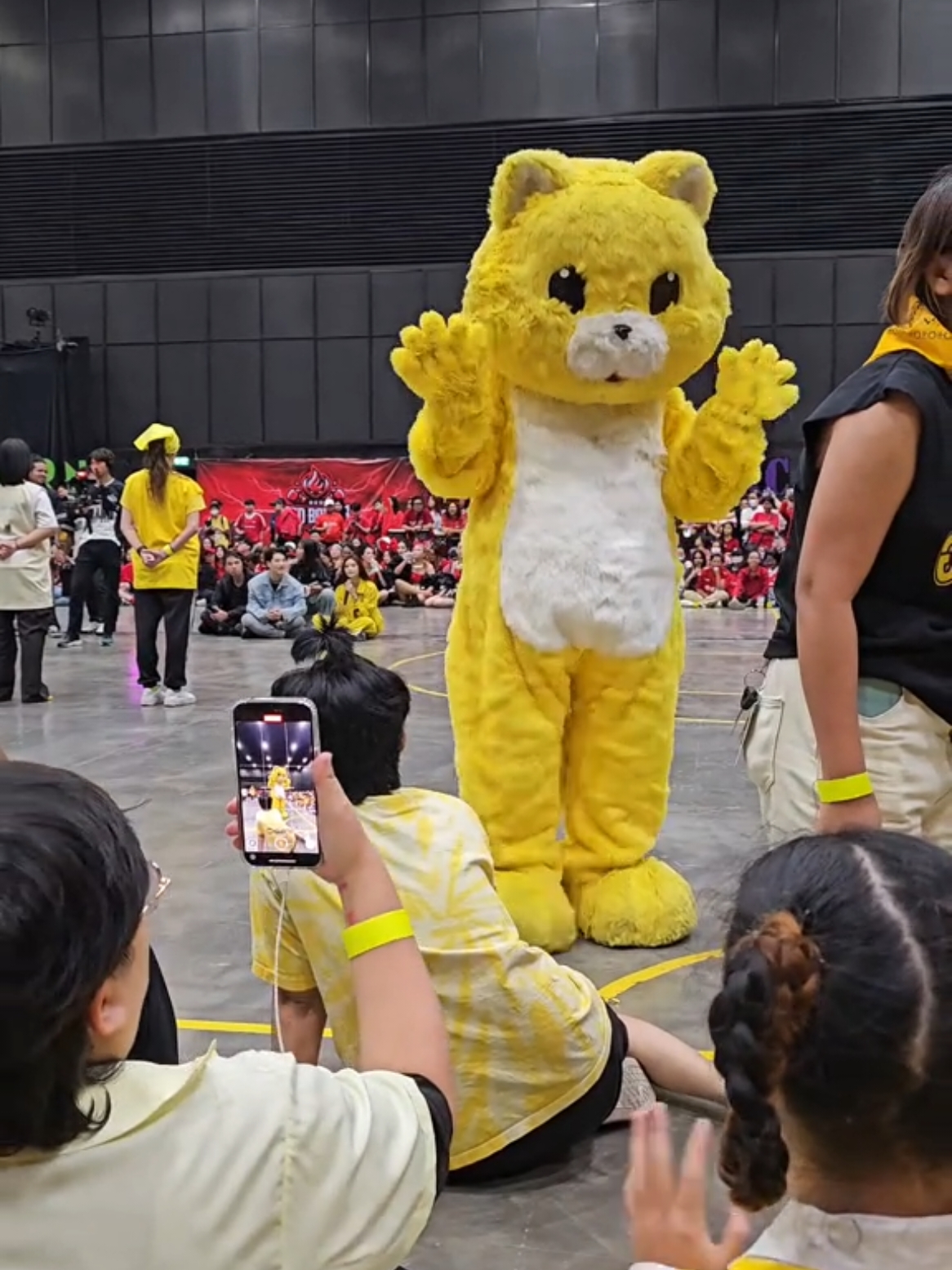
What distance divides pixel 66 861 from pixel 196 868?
361cm

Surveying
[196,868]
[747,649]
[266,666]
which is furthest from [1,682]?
[747,649]

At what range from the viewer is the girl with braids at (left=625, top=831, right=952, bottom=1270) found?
1.04m

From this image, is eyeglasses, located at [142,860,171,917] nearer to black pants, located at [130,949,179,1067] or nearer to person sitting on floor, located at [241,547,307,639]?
black pants, located at [130,949,179,1067]

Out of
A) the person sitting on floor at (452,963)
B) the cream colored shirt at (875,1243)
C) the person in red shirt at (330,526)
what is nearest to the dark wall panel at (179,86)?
the person in red shirt at (330,526)

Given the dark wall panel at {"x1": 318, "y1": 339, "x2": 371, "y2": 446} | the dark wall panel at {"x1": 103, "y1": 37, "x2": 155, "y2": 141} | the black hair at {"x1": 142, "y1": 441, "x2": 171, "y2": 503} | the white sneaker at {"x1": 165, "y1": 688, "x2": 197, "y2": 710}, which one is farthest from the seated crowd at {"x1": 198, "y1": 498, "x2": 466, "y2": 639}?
the dark wall panel at {"x1": 103, "y1": 37, "x2": 155, "y2": 141}

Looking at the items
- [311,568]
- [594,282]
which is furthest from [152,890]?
[311,568]

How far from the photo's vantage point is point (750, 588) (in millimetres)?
14328

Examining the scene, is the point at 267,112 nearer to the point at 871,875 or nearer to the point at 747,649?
the point at 747,649

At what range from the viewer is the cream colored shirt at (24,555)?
7676 mm

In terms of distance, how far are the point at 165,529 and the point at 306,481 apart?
11.3 metres

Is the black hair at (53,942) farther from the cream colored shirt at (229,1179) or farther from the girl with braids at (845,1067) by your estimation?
the girl with braids at (845,1067)

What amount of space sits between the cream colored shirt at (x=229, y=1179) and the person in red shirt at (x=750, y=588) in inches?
524

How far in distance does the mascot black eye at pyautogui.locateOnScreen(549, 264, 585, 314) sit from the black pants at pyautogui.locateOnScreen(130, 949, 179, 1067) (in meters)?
2.22

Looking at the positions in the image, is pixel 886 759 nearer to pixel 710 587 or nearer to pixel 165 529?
pixel 165 529
